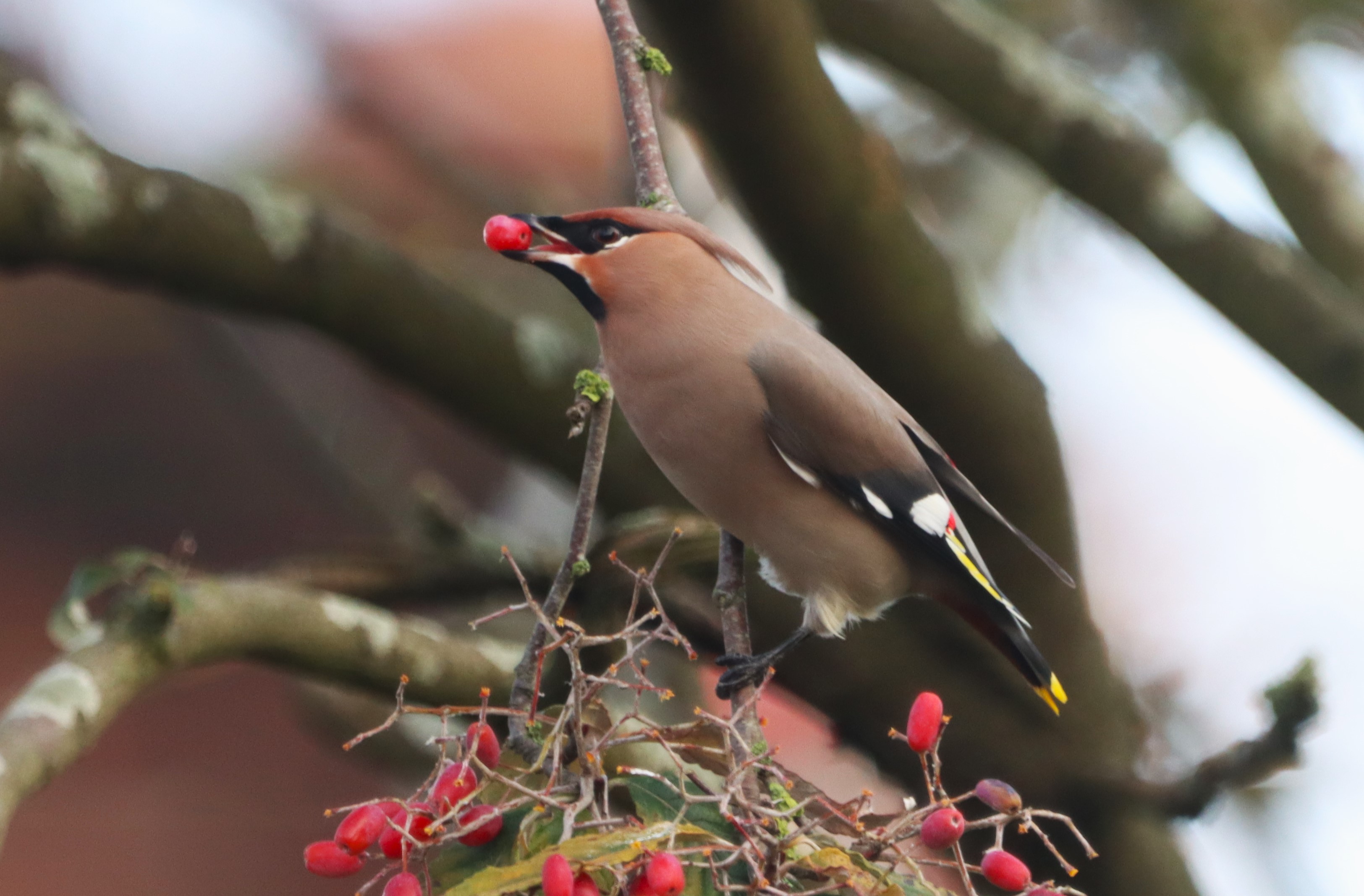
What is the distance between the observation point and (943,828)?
3.85ft

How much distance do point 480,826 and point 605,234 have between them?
842mm

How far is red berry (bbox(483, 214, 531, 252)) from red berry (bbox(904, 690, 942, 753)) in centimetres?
69

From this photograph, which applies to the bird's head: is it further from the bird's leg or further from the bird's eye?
the bird's leg

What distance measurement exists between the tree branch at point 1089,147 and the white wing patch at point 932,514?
1.19 metres

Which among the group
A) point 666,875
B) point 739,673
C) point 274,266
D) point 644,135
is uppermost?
point 644,135

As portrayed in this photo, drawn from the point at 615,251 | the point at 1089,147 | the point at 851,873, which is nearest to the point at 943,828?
the point at 851,873

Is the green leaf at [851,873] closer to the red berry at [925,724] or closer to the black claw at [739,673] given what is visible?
the red berry at [925,724]

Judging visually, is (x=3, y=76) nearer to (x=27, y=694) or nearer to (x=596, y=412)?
(x=27, y=694)

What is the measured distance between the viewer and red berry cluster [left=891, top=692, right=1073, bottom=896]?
1170 millimetres

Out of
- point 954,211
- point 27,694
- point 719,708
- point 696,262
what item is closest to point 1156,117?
point 954,211

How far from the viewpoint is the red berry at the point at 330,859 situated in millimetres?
1242

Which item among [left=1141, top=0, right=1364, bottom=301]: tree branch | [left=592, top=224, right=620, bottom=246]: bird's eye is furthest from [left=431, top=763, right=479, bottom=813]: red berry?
[left=1141, top=0, right=1364, bottom=301]: tree branch

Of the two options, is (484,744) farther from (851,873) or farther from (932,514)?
(932,514)

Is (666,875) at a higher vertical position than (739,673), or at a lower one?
higher
